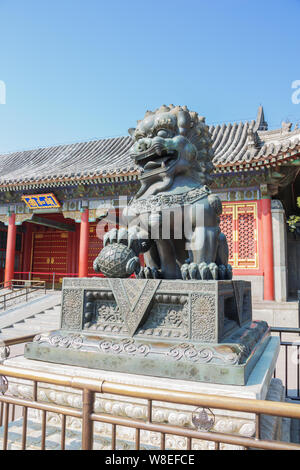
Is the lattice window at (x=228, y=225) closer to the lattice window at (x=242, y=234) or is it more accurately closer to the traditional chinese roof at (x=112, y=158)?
the lattice window at (x=242, y=234)

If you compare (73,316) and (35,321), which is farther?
(35,321)

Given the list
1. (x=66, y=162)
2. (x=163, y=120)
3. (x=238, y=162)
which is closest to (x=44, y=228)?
(x=66, y=162)

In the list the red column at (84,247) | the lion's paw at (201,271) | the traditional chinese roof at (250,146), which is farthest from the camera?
the red column at (84,247)

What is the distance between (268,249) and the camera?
9047mm

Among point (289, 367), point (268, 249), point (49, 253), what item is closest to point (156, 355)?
point (289, 367)

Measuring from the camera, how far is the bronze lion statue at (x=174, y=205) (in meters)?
2.49

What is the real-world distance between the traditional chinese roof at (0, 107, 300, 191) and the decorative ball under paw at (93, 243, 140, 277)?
6.62 m

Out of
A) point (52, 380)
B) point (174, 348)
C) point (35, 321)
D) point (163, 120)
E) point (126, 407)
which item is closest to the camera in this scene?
point (52, 380)

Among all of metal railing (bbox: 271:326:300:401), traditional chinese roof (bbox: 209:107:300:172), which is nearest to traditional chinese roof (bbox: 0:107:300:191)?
traditional chinese roof (bbox: 209:107:300:172)

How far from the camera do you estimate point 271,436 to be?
1819mm

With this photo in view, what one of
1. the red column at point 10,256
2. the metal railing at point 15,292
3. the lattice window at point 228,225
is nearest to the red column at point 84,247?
the metal railing at point 15,292

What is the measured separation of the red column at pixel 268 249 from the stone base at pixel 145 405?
23.7 feet
